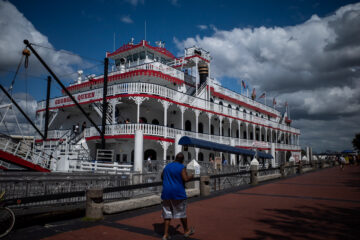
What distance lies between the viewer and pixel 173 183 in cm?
532

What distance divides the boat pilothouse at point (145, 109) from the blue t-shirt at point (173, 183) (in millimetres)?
9113

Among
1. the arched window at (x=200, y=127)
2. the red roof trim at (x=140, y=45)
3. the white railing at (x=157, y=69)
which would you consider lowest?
the arched window at (x=200, y=127)

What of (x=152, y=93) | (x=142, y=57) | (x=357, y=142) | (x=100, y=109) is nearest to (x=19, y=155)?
(x=100, y=109)

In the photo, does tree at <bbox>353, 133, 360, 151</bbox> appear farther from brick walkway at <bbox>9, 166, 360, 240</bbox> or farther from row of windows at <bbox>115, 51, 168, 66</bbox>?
brick walkway at <bbox>9, 166, 360, 240</bbox>

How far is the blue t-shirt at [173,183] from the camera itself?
17.3ft

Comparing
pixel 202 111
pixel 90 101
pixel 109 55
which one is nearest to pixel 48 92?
pixel 90 101

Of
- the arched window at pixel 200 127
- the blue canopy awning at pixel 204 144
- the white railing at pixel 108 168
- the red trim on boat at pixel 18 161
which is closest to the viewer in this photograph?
the red trim on boat at pixel 18 161

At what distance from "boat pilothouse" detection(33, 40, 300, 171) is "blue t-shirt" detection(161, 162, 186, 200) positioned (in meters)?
9.11

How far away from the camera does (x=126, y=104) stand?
76.1 ft

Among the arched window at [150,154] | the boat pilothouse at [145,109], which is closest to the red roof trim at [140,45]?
the boat pilothouse at [145,109]

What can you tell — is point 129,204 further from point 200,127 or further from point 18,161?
point 200,127

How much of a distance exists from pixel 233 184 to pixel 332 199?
254 inches

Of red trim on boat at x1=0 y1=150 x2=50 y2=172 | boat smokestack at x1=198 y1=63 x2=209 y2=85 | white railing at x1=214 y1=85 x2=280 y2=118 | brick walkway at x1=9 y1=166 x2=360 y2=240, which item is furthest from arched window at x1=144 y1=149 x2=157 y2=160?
brick walkway at x1=9 y1=166 x2=360 y2=240

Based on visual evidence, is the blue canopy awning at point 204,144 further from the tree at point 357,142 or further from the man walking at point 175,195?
the tree at point 357,142
